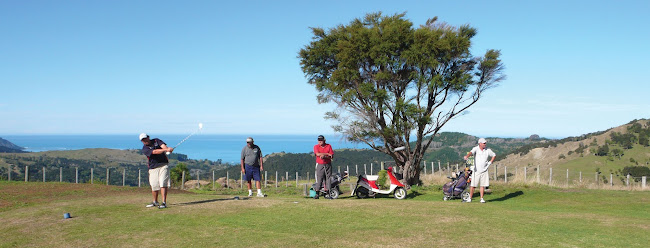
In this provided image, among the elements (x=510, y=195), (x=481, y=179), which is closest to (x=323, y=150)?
(x=481, y=179)

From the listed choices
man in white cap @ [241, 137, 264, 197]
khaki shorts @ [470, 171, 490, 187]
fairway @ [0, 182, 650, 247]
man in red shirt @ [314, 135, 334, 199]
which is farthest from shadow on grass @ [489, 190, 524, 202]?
man in white cap @ [241, 137, 264, 197]

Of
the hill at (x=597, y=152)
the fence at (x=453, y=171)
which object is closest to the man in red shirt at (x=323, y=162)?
the fence at (x=453, y=171)

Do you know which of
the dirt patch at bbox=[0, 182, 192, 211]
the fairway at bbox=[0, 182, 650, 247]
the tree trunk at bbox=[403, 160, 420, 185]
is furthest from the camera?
the tree trunk at bbox=[403, 160, 420, 185]

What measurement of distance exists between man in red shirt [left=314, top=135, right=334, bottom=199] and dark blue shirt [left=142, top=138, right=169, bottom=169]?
485 centimetres

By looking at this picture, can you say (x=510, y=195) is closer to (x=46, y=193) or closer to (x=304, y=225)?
(x=304, y=225)

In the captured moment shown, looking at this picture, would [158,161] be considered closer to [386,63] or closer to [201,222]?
[201,222]

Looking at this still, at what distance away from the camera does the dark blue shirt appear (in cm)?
1247

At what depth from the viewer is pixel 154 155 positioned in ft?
41.7

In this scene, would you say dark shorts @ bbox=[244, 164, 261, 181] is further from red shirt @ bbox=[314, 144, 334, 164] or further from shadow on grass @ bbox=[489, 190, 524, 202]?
shadow on grass @ bbox=[489, 190, 524, 202]

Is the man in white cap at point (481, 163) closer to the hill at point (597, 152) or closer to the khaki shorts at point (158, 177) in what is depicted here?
the khaki shorts at point (158, 177)

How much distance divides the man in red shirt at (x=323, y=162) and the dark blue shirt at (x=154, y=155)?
4.85m

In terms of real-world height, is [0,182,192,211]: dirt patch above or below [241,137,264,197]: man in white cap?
below

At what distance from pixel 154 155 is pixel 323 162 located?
532 cm

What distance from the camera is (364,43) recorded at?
24125 millimetres
